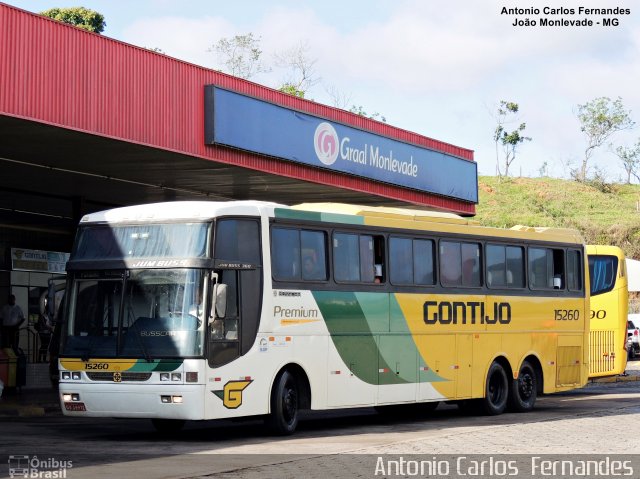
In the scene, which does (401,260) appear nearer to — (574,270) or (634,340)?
(574,270)

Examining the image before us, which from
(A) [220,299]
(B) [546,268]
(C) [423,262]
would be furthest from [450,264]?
(A) [220,299]

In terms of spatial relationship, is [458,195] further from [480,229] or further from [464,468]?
[464,468]

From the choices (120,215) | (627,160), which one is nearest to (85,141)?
(120,215)

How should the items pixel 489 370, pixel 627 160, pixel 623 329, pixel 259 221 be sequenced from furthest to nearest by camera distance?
Result: pixel 627 160 < pixel 623 329 < pixel 489 370 < pixel 259 221

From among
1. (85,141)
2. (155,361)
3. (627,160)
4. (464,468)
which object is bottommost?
(464,468)

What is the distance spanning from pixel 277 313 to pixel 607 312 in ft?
50.2

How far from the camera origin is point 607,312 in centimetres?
3014

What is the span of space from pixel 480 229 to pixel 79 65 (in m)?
7.40

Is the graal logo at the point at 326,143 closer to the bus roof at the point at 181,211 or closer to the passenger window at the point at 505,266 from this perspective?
the passenger window at the point at 505,266

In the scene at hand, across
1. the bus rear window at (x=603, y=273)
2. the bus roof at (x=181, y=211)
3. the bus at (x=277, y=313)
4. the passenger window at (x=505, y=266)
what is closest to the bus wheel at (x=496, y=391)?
the bus at (x=277, y=313)

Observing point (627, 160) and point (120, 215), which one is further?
point (627, 160)

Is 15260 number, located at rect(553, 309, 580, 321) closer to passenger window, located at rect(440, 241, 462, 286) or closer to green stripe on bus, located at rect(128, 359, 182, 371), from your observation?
passenger window, located at rect(440, 241, 462, 286)

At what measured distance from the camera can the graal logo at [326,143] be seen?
26844 mm

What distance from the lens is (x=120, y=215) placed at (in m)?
16.9
